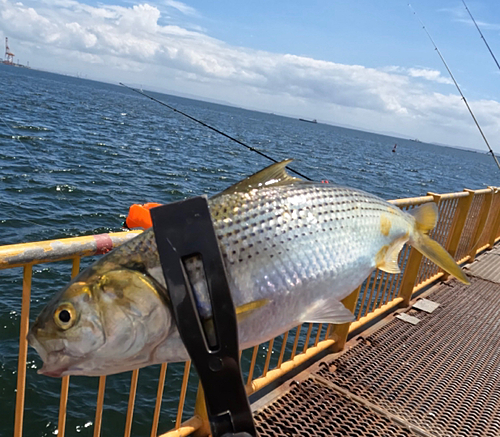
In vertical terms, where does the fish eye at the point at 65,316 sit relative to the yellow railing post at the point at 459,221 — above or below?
above

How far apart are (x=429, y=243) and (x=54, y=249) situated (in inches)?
72.5

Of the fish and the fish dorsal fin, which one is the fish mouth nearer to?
the fish

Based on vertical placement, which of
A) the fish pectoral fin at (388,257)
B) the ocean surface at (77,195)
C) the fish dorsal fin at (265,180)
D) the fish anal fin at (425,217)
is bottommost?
the ocean surface at (77,195)

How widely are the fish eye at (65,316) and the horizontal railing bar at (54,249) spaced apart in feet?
3.02

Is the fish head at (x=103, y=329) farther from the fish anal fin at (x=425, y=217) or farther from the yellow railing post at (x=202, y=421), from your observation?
the yellow railing post at (x=202, y=421)

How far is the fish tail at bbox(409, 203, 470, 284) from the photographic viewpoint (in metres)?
2.04

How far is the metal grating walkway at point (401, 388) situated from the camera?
148 inches

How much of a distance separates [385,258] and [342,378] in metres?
3.04

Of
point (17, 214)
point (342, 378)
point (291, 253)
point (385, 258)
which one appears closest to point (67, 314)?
point (291, 253)

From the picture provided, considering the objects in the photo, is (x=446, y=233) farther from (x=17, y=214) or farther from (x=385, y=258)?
(x=17, y=214)

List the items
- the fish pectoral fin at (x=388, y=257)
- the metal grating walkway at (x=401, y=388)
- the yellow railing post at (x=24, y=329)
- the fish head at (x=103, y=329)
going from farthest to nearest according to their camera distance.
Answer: the metal grating walkway at (x=401, y=388)
the yellow railing post at (x=24, y=329)
the fish pectoral fin at (x=388, y=257)
the fish head at (x=103, y=329)

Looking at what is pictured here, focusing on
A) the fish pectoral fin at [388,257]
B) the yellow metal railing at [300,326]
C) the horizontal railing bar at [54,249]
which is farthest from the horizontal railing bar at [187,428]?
the fish pectoral fin at [388,257]

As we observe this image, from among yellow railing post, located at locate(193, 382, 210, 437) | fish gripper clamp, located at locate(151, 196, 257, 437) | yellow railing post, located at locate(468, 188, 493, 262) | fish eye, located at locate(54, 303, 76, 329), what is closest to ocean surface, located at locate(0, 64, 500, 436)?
fish gripper clamp, located at locate(151, 196, 257, 437)

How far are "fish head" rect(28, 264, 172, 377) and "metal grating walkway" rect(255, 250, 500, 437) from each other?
8.84 ft
